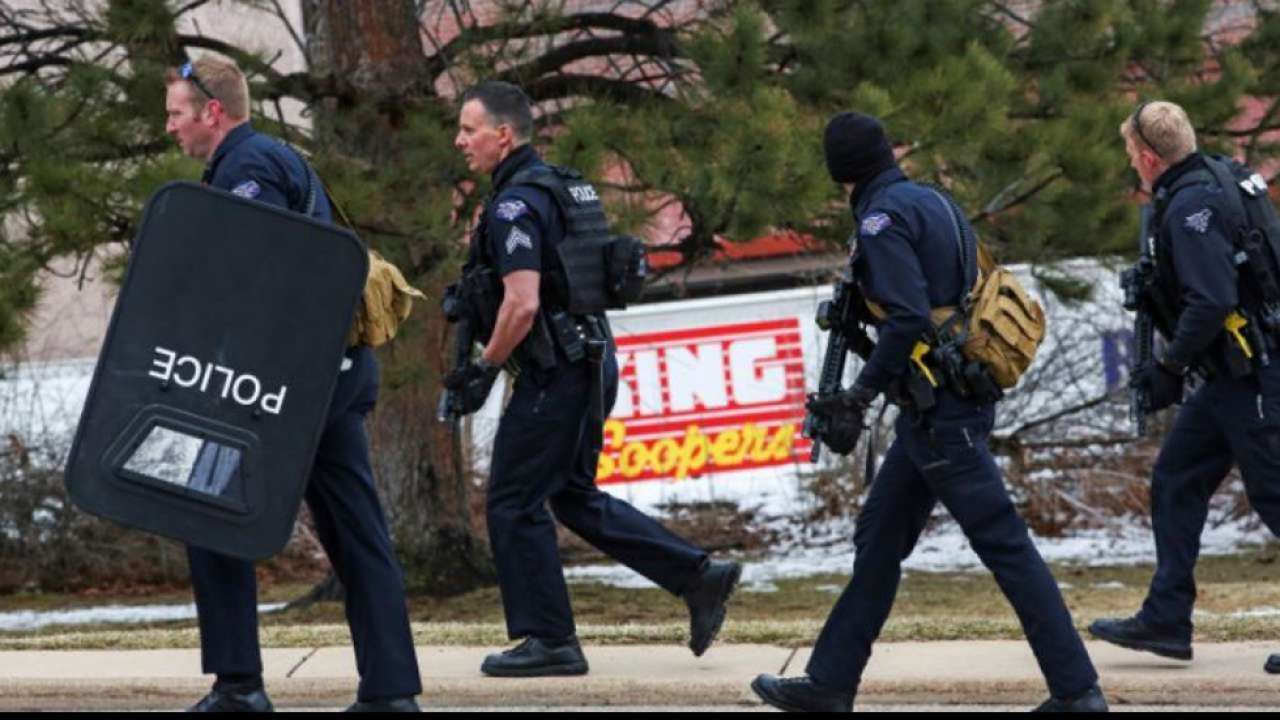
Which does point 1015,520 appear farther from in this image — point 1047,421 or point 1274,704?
point 1047,421

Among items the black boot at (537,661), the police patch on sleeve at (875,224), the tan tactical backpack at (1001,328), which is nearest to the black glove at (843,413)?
the tan tactical backpack at (1001,328)

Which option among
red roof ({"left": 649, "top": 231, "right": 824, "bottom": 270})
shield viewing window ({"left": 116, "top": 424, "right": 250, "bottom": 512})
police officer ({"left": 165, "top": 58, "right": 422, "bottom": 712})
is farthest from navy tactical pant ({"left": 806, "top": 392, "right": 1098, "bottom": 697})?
red roof ({"left": 649, "top": 231, "right": 824, "bottom": 270})

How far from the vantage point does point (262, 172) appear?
19.5ft

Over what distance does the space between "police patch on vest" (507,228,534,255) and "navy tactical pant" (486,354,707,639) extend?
44 cm

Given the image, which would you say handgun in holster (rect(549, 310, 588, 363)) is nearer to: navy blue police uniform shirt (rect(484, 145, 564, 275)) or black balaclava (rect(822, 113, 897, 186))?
navy blue police uniform shirt (rect(484, 145, 564, 275))

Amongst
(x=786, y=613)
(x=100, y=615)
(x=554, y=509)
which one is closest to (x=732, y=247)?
(x=786, y=613)

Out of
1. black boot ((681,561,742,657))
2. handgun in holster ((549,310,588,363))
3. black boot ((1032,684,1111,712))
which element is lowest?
black boot ((1032,684,1111,712))

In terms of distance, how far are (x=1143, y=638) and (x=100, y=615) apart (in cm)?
777

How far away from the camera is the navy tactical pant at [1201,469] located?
6.69 metres

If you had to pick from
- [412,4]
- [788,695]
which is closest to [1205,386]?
[788,695]

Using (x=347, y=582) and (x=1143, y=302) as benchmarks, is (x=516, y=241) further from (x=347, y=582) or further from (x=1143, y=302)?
(x=1143, y=302)

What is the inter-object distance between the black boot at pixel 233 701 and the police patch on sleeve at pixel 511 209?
5.22ft

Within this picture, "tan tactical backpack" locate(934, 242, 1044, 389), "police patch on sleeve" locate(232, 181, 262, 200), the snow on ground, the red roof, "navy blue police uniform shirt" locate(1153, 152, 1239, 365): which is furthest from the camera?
the snow on ground

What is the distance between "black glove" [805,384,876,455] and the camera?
235 inches
